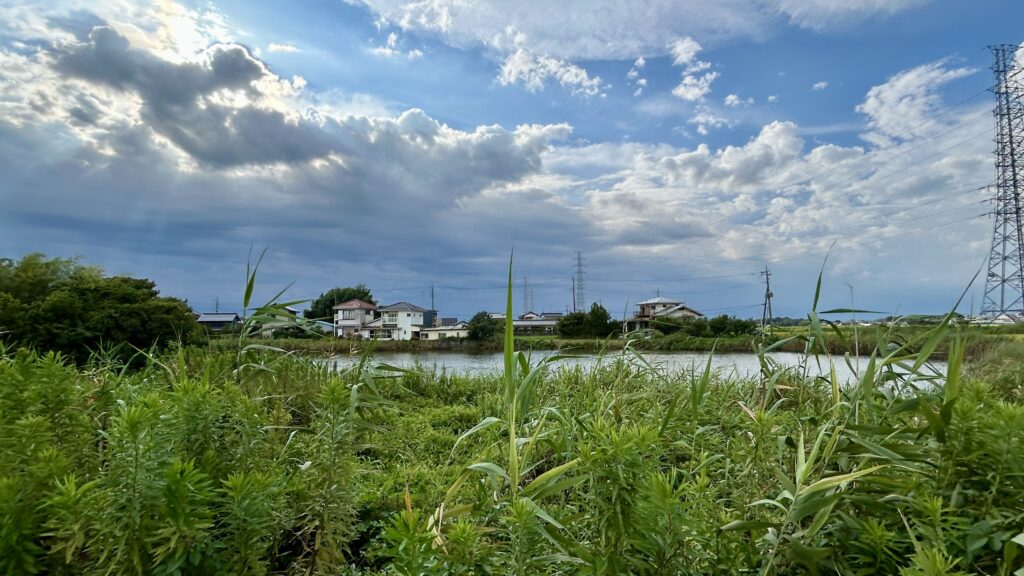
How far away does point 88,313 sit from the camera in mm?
11734

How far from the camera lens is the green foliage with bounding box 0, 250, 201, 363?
11.0 metres

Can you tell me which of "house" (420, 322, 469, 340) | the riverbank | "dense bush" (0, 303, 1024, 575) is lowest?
"house" (420, 322, 469, 340)

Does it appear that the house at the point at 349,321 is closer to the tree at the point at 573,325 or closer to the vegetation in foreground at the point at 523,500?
the vegetation in foreground at the point at 523,500

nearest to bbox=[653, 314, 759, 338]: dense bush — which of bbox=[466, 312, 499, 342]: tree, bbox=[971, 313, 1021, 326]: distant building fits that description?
bbox=[971, 313, 1021, 326]: distant building

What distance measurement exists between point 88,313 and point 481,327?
19.9 meters

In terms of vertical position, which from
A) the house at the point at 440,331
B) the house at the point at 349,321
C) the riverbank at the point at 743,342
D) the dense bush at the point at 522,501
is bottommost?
the house at the point at 440,331

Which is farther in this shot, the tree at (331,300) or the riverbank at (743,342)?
the tree at (331,300)

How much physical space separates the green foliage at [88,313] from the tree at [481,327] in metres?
16.4

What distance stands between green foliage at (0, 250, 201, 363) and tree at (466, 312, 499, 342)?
16.4 metres

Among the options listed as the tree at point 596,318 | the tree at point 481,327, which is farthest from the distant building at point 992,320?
the tree at point 481,327

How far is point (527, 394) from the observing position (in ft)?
4.68

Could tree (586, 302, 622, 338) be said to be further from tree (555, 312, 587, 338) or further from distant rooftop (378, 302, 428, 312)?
distant rooftop (378, 302, 428, 312)

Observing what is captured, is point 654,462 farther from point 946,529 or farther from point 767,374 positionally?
point 767,374

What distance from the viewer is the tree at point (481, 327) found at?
28891 mm
